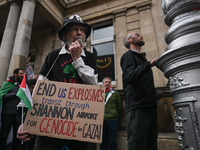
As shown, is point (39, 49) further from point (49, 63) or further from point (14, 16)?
point (49, 63)

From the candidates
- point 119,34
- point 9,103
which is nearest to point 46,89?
A: point 9,103

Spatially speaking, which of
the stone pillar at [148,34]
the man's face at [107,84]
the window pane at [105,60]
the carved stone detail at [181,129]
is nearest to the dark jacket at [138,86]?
the carved stone detail at [181,129]

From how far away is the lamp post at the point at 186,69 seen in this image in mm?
1053

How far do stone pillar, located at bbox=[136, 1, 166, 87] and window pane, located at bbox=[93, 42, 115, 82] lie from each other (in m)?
1.99

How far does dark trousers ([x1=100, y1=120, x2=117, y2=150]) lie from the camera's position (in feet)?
9.84

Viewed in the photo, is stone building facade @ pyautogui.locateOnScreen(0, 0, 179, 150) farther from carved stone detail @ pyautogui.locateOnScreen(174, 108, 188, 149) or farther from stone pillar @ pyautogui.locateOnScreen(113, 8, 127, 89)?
carved stone detail @ pyautogui.locateOnScreen(174, 108, 188, 149)

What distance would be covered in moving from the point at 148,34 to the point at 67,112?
6560 mm

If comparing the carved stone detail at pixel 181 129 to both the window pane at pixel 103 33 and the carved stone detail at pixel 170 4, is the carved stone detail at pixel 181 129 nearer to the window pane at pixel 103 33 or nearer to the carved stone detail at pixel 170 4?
the carved stone detail at pixel 170 4

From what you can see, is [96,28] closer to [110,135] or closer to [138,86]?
[110,135]

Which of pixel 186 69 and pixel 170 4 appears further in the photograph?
pixel 170 4

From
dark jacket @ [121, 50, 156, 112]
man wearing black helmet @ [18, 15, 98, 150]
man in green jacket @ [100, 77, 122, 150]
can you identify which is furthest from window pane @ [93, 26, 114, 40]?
man wearing black helmet @ [18, 15, 98, 150]

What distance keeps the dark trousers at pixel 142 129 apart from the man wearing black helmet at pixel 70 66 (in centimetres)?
71

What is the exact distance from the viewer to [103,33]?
851cm

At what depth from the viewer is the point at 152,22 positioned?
263 inches
